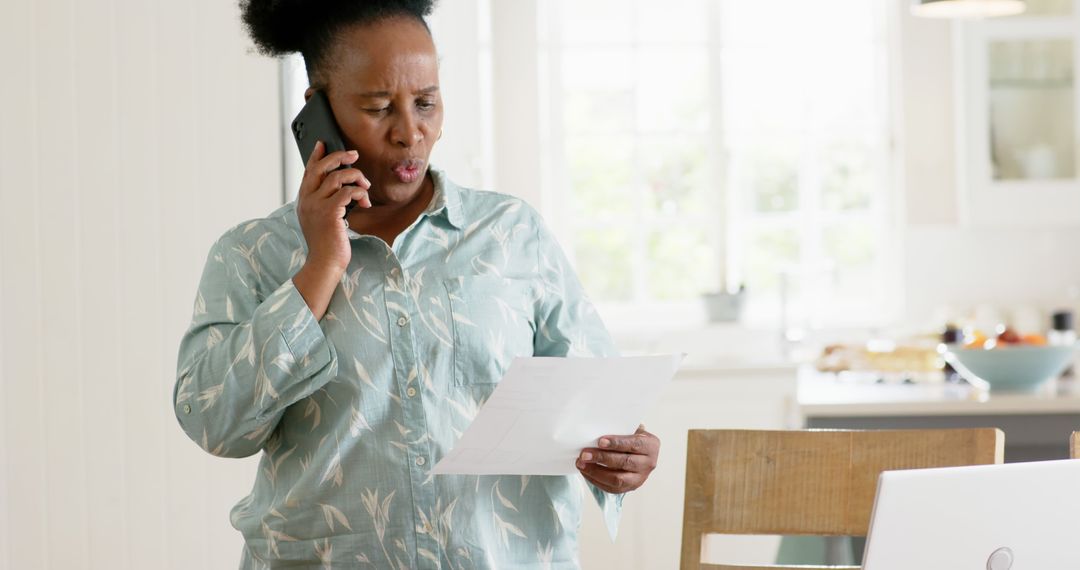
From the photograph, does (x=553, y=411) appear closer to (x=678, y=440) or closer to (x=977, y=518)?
(x=977, y=518)

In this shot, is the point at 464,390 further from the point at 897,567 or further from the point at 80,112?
the point at 80,112

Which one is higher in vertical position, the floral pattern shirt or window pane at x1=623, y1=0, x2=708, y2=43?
window pane at x1=623, y1=0, x2=708, y2=43

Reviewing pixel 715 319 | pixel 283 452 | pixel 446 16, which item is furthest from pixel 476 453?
pixel 715 319

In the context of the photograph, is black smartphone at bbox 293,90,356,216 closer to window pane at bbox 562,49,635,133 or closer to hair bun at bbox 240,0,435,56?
hair bun at bbox 240,0,435,56

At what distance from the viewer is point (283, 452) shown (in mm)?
1413

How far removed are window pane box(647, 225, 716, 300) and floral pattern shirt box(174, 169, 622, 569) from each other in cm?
412

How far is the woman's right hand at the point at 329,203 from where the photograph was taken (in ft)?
4.45

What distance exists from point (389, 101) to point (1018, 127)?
4.21m

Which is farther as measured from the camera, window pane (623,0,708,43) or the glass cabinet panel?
window pane (623,0,708,43)

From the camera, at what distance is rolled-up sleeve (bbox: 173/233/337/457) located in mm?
1316

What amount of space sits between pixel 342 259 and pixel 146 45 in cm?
131

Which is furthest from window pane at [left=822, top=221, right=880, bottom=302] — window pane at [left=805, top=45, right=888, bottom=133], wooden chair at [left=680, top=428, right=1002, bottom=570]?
wooden chair at [left=680, top=428, right=1002, bottom=570]

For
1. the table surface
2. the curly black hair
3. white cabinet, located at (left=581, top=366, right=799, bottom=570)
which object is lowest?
white cabinet, located at (left=581, top=366, right=799, bottom=570)

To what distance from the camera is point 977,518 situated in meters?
0.99
